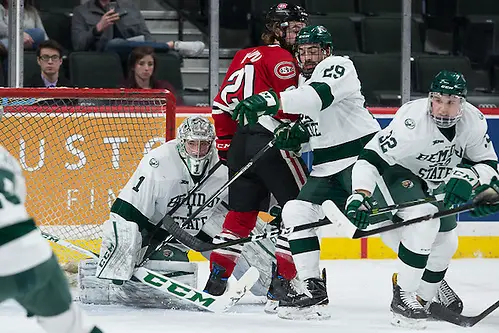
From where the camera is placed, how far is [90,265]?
407 cm

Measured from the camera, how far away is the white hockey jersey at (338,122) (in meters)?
3.72

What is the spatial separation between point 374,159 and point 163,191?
0.83 meters

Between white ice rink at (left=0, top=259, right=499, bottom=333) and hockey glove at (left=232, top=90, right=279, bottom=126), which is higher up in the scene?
hockey glove at (left=232, top=90, right=279, bottom=126)

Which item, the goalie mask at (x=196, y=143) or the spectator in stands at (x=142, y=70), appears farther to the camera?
the spectator in stands at (x=142, y=70)

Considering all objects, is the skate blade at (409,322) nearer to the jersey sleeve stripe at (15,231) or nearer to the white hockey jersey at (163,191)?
the white hockey jersey at (163,191)

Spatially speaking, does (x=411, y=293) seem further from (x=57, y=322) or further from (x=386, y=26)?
(x=386, y=26)

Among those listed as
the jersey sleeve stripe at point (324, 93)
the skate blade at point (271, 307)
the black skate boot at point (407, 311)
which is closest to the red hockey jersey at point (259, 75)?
the jersey sleeve stripe at point (324, 93)

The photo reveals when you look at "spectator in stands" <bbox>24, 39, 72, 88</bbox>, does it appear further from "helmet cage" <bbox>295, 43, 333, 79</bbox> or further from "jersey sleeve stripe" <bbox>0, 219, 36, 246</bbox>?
"jersey sleeve stripe" <bbox>0, 219, 36, 246</bbox>

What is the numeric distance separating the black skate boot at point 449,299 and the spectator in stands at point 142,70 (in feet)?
6.14

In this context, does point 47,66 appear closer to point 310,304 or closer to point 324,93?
point 324,93

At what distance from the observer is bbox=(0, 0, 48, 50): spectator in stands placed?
16.8 ft

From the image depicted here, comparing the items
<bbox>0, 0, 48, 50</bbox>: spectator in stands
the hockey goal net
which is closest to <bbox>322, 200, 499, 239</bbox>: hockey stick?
the hockey goal net

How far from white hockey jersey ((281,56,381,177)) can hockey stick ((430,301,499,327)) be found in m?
0.58

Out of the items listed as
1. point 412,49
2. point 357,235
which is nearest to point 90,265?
point 357,235
